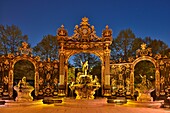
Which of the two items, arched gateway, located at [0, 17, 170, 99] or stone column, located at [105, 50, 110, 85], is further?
stone column, located at [105, 50, 110, 85]

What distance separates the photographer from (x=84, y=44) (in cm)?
1371

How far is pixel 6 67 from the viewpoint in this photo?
12625 millimetres

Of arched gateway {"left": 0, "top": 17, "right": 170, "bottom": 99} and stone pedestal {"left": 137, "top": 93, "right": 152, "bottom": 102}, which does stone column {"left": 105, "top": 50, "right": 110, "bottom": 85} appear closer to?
arched gateway {"left": 0, "top": 17, "right": 170, "bottom": 99}

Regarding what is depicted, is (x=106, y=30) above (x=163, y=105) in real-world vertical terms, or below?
above

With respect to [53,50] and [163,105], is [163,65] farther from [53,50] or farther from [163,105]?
[53,50]

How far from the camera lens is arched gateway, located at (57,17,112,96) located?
13492mm

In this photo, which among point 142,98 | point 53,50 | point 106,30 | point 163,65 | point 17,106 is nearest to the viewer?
point 17,106

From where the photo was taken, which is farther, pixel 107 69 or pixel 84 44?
pixel 84 44

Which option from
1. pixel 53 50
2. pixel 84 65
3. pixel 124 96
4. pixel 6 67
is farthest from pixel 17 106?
pixel 53 50

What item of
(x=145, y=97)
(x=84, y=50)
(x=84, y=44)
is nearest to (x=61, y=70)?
(x=84, y=50)

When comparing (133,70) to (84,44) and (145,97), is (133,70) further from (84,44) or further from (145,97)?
(84,44)

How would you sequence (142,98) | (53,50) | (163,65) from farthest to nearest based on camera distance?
1. (53,50)
2. (163,65)
3. (142,98)

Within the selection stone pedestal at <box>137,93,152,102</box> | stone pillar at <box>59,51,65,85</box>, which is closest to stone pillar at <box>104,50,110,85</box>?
stone pedestal at <box>137,93,152,102</box>

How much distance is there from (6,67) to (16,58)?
684 millimetres
